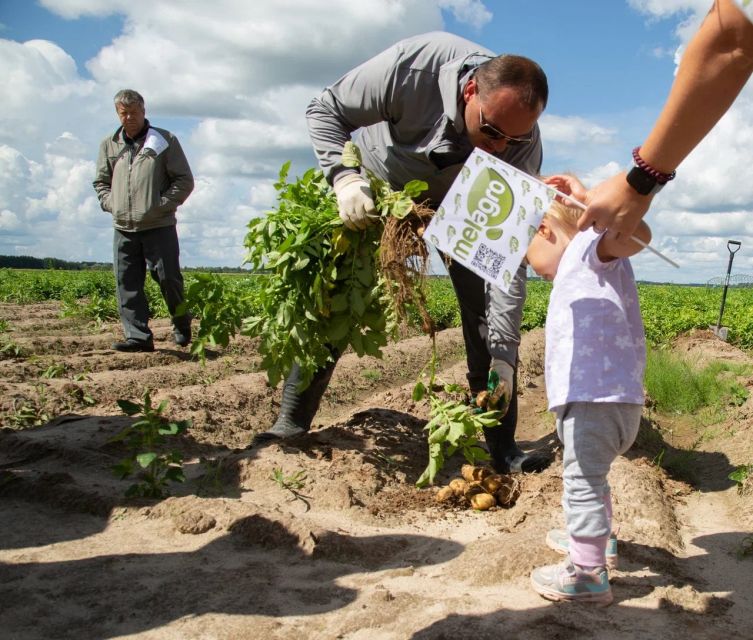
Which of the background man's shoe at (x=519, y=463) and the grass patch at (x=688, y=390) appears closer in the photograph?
the background man's shoe at (x=519, y=463)

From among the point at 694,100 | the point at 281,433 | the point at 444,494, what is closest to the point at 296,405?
the point at 281,433

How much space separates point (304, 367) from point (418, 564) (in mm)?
1249

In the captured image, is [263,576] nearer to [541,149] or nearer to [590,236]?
[590,236]

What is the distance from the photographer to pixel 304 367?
3.50 m

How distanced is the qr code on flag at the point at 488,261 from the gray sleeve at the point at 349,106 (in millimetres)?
1026

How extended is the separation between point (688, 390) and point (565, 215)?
3.77m

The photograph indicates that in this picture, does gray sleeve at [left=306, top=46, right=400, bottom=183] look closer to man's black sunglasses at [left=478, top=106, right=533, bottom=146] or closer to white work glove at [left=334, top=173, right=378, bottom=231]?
white work glove at [left=334, top=173, right=378, bottom=231]

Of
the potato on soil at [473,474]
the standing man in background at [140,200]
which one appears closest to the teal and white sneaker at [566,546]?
the potato on soil at [473,474]

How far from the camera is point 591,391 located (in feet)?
6.98

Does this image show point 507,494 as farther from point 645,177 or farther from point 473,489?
point 645,177

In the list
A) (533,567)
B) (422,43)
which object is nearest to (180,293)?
(422,43)

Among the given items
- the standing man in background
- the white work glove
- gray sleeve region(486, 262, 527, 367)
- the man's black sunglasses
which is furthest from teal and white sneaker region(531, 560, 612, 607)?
the standing man in background

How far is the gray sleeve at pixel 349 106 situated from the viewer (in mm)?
3129

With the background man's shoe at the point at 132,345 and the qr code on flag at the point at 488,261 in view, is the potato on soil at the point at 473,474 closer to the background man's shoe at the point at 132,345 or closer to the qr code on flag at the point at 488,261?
the qr code on flag at the point at 488,261
